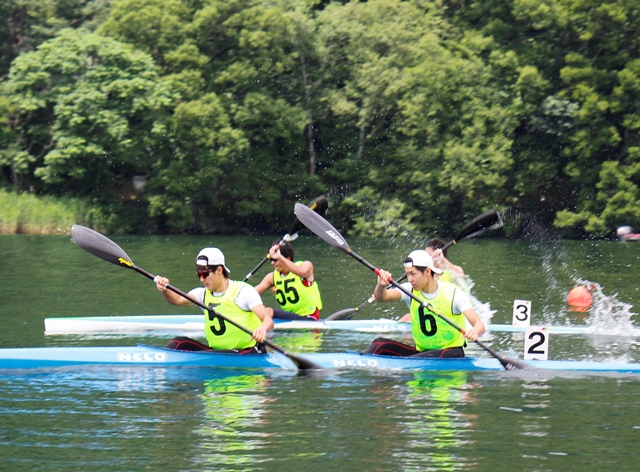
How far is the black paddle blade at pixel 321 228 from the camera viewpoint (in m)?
14.5

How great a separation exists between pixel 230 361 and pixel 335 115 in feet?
102

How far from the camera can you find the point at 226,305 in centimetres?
1239

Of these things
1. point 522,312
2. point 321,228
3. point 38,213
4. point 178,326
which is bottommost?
point 178,326

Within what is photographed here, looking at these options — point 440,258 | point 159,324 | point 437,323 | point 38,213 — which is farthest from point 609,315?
point 38,213

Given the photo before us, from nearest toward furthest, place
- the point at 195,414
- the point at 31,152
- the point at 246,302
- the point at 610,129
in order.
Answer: the point at 195,414
the point at 246,302
the point at 610,129
the point at 31,152

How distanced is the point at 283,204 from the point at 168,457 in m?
34.1

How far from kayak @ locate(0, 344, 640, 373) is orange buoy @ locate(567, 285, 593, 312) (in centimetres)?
725

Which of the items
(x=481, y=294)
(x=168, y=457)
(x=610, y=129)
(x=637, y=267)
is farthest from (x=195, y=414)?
(x=610, y=129)

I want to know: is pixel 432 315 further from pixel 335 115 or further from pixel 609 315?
pixel 335 115

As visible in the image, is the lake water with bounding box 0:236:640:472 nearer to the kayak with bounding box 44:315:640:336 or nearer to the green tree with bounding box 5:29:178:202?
the kayak with bounding box 44:315:640:336

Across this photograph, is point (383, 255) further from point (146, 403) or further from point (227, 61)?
point (146, 403)

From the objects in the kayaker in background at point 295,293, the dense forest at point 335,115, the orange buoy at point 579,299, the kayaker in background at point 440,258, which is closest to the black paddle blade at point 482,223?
the kayaker in background at point 440,258

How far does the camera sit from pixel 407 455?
9375 mm

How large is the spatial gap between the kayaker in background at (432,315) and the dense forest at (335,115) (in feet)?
89.8
